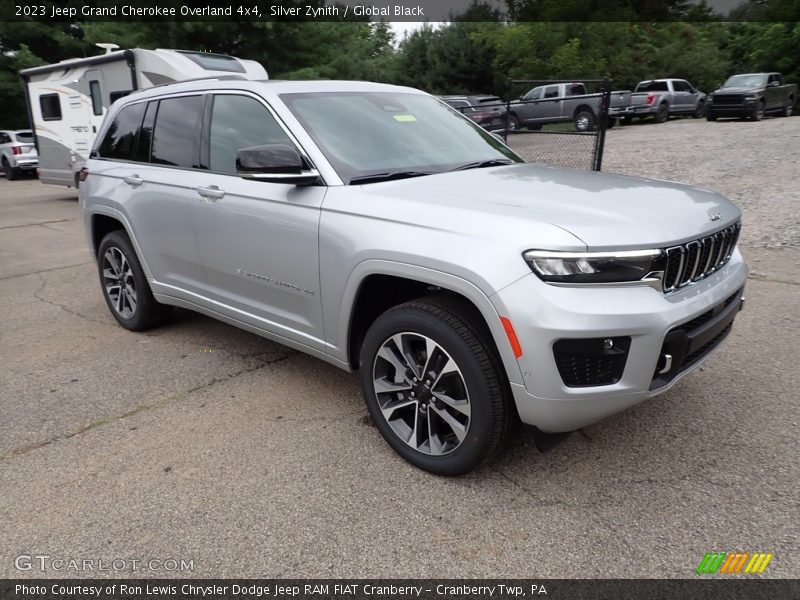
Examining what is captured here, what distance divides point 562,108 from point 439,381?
35.2 ft

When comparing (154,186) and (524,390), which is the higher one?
(154,186)

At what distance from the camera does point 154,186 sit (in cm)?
441

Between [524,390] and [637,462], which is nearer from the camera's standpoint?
[524,390]

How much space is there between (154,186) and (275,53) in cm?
1945

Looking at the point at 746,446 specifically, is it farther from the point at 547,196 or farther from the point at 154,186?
the point at 154,186

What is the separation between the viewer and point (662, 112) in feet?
83.6

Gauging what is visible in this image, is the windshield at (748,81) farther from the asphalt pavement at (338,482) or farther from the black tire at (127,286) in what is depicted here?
the black tire at (127,286)

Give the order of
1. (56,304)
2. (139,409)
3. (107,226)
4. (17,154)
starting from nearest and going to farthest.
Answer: (139,409) → (107,226) → (56,304) → (17,154)

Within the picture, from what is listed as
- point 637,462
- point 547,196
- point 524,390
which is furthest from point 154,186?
point 637,462

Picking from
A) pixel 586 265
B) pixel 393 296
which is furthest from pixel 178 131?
pixel 586 265

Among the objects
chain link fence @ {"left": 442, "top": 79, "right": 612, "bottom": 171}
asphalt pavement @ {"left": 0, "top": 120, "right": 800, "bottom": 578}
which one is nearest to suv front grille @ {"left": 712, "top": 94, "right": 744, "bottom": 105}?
chain link fence @ {"left": 442, "top": 79, "right": 612, "bottom": 171}

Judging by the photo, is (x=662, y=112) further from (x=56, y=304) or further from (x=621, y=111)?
(x=56, y=304)

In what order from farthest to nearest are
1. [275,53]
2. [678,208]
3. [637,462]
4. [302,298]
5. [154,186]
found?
1. [275,53]
2. [154,186]
3. [302,298]
4. [637,462]
5. [678,208]

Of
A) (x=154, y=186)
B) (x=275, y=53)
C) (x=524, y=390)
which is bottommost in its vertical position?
(x=524, y=390)
